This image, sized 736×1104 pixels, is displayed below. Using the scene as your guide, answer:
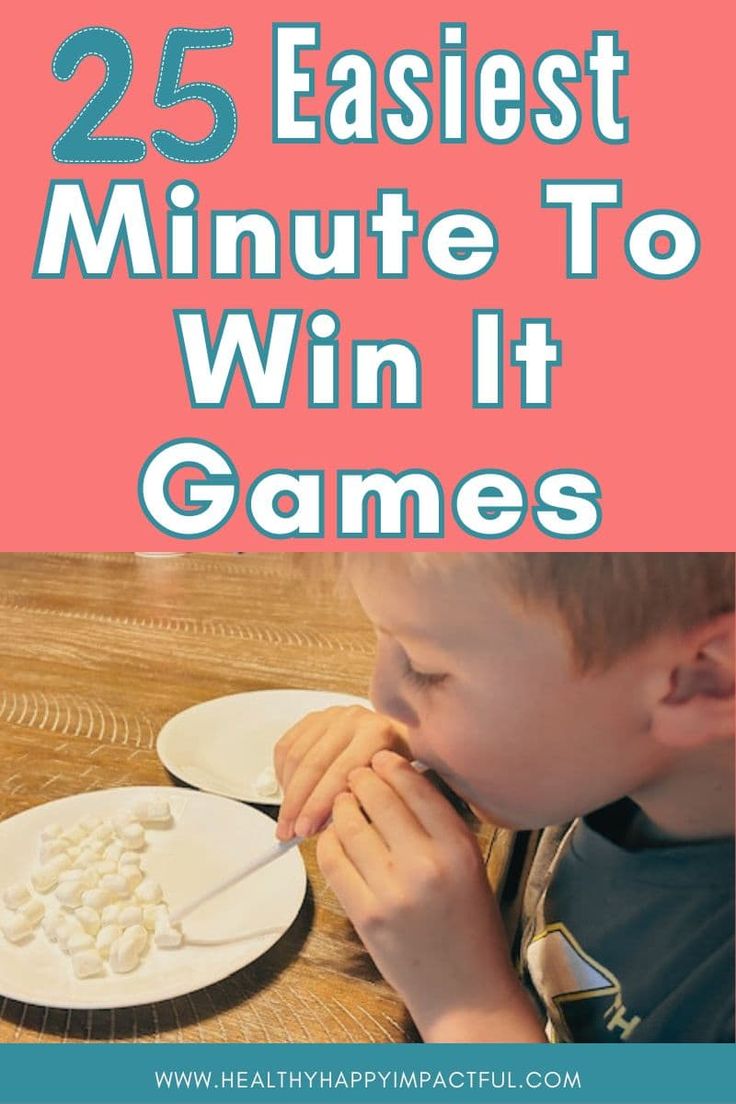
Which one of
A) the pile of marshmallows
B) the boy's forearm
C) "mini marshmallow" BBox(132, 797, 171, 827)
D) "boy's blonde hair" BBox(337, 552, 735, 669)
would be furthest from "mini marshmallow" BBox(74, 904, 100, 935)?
"boy's blonde hair" BBox(337, 552, 735, 669)

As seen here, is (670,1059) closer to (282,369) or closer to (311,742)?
(311,742)

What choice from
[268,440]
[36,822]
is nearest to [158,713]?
[36,822]

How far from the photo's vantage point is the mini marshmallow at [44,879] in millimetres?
649

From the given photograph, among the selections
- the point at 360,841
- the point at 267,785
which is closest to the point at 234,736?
the point at 267,785

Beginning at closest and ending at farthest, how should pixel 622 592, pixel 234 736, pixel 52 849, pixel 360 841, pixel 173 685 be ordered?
pixel 622 592 → pixel 360 841 → pixel 52 849 → pixel 234 736 → pixel 173 685

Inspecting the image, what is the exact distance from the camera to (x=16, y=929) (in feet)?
1.98

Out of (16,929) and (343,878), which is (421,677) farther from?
(16,929)

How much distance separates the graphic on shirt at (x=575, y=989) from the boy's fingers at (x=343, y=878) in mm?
171

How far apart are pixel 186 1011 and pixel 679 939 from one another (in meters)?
0.29

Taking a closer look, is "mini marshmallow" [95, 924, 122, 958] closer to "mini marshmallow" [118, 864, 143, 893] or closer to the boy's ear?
"mini marshmallow" [118, 864, 143, 893]

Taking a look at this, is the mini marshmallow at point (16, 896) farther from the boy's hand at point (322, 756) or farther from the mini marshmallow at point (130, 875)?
the boy's hand at point (322, 756)

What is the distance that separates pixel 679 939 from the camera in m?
0.58

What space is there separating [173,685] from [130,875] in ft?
1.09

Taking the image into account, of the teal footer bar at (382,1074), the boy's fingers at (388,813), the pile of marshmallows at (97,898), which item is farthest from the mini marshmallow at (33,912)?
the boy's fingers at (388,813)
